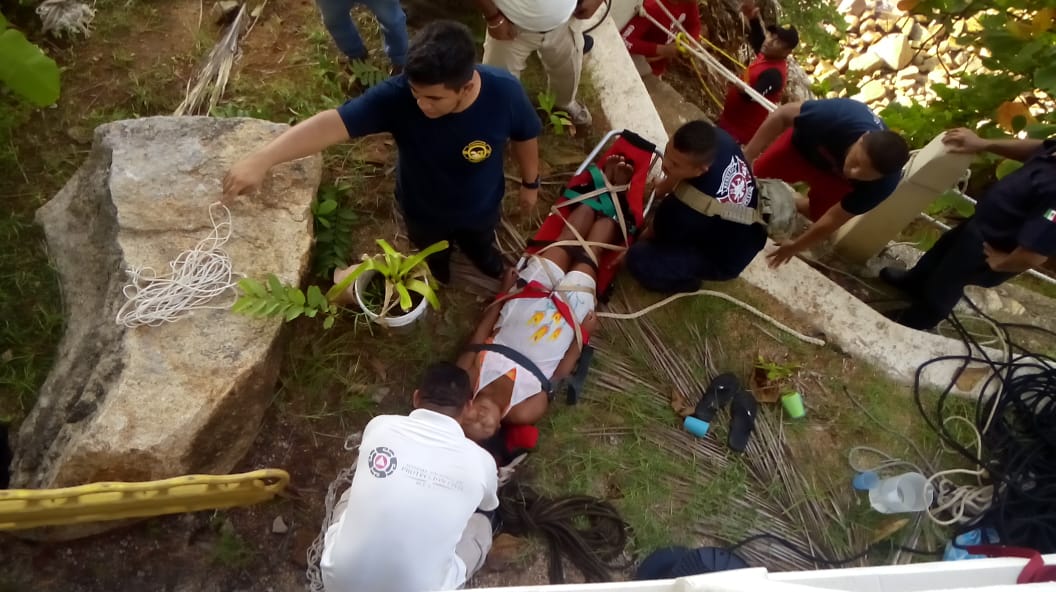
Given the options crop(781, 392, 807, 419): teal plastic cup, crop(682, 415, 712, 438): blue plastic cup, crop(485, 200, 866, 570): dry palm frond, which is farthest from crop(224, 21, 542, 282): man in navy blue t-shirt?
crop(781, 392, 807, 419): teal plastic cup

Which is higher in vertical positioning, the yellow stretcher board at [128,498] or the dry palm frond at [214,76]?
the dry palm frond at [214,76]

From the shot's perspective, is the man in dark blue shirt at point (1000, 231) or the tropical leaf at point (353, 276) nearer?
the tropical leaf at point (353, 276)

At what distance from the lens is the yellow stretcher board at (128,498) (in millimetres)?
2172

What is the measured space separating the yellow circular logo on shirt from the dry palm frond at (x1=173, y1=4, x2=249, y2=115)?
1.77 m

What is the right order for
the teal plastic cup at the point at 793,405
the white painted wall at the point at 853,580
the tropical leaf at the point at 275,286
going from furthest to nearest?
the teal plastic cup at the point at 793,405
the tropical leaf at the point at 275,286
the white painted wall at the point at 853,580

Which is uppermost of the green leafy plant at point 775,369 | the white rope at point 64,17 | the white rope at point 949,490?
the white rope at point 64,17

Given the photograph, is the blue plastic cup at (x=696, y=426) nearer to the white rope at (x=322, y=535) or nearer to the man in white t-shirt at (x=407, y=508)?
the man in white t-shirt at (x=407, y=508)

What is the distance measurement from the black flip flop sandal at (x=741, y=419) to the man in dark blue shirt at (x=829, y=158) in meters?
0.85

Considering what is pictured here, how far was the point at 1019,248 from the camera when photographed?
3.06 meters

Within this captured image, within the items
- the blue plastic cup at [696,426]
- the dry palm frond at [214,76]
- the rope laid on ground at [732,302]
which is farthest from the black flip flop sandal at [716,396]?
the dry palm frond at [214,76]

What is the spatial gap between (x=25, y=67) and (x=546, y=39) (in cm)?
Result: 225

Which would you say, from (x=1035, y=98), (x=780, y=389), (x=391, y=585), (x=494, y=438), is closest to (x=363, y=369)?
(x=494, y=438)

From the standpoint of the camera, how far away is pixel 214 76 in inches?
146

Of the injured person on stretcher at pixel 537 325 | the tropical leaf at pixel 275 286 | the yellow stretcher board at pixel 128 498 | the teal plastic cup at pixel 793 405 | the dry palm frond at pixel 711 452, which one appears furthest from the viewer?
the teal plastic cup at pixel 793 405
